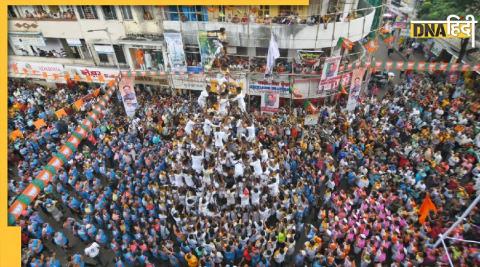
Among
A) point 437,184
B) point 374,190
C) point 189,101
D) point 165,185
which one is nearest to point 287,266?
point 374,190

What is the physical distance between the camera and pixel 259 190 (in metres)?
13.0

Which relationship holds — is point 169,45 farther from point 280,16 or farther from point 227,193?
point 227,193

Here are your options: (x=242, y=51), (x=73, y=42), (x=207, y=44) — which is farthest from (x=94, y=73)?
(x=242, y=51)

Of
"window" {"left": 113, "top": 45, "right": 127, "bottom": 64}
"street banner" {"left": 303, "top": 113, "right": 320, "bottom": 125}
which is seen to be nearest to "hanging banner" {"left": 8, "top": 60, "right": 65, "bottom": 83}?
"window" {"left": 113, "top": 45, "right": 127, "bottom": 64}

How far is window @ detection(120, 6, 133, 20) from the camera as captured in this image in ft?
68.1

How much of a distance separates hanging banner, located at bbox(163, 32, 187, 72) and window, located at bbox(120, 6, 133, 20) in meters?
2.86

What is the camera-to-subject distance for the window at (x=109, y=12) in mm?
21078

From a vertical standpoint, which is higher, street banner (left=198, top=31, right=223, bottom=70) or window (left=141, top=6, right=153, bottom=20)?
window (left=141, top=6, right=153, bottom=20)

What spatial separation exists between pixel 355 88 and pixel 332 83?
143cm

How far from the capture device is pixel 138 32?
2167 cm

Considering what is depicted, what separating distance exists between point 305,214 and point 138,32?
635 inches

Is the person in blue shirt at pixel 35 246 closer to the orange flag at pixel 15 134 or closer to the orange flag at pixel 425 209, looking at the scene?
the orange flag at pixel 15 134

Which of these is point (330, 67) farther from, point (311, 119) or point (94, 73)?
point (94, 73)

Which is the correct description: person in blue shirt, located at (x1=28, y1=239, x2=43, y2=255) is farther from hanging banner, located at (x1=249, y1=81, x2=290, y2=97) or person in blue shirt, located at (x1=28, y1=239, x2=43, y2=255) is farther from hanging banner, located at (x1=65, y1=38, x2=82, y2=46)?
hanging banner, located at (x1=65, y1=38, x2=82, y2=46)
